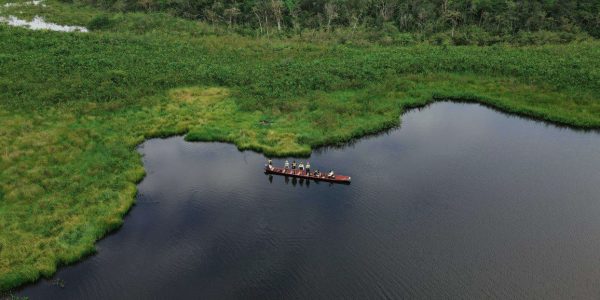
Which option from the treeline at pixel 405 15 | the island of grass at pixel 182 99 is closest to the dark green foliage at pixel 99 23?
the treeline at pixel 405 15

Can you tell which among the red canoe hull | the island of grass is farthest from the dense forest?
the red canoe hull

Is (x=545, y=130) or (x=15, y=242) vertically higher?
(x=545, y=130)

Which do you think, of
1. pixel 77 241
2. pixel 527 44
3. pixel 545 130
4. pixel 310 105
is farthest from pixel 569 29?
pixel 77 241

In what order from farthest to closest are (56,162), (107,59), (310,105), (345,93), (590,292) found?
(107,59), (345,93), (310,105), (56,162), (590,292)

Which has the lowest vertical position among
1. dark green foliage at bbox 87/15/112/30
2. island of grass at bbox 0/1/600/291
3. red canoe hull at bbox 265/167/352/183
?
red canoe hull at bbox 265/167/352/183

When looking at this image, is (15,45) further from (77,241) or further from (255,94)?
(77,241)

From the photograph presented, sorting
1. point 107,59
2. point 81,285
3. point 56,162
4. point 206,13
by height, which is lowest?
point 81,285

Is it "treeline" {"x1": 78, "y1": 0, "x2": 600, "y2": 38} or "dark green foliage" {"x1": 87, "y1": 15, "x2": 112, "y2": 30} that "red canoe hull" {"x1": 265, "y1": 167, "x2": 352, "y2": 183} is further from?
"dark green foliage" {"x1": 87, "y1": 15, "x2": 112, "y2": 30}
